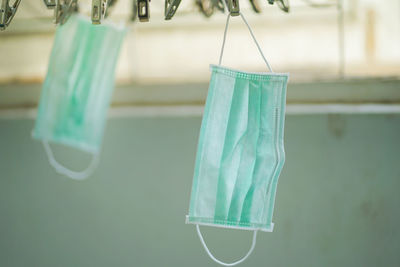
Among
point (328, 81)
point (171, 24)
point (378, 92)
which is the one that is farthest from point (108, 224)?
point (378, 92)

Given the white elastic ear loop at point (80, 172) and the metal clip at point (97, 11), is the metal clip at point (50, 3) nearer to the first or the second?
the metal clip at point (97, 11)

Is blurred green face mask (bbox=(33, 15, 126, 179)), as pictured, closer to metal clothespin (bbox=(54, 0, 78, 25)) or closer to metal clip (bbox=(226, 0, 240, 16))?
metal clothespin (bbox=(54, 0, 78, 25))

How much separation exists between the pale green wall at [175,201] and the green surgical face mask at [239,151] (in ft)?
2.90

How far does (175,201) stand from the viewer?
304cm

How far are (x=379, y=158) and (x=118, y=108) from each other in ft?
5.42

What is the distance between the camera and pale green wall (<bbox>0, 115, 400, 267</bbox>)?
286cm

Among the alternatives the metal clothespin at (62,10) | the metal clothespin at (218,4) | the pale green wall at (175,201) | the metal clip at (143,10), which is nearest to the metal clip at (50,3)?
the metal clothespin at (62,10)

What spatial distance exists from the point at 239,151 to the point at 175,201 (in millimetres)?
1026

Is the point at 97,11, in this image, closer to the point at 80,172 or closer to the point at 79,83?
the point at 79,83

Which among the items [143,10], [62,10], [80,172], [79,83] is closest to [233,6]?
[143,10]

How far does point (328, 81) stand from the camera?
2.91 m

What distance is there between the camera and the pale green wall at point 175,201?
286 centimetres

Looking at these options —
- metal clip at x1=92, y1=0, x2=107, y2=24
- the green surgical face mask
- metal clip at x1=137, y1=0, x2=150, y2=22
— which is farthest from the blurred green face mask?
the green surgical face mask

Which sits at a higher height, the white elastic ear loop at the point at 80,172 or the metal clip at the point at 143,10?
the metal clip at the point at 143,10
